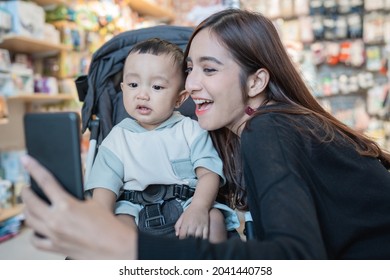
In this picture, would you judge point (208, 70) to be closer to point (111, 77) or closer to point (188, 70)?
point (188, 70)

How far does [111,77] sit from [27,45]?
170 centimetres

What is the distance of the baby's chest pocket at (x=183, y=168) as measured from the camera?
1.03 meters

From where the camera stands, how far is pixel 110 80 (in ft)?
4.34

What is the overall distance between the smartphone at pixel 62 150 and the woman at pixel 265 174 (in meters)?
0.04

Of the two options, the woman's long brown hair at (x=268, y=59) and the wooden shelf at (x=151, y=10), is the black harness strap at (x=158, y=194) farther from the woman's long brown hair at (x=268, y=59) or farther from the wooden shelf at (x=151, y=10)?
the wooden shelf at (x=151, y=10)

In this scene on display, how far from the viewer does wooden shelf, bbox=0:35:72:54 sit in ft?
8.13

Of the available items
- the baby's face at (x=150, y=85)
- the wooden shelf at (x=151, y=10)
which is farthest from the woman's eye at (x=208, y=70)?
the wooden shelf at (x=151, y=10)

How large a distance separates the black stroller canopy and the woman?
347mm

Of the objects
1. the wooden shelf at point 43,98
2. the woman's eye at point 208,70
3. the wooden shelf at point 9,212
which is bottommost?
the wooden shelf at point 9,212

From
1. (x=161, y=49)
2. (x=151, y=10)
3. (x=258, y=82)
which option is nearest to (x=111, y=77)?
(x=161, y=49)

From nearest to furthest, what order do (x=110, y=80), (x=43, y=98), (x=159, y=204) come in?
(x=159, y=204) < (x=110, y=80) < (x=43, y=98)

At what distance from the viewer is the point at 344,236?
2.55ft

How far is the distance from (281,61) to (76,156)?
1.87 ft

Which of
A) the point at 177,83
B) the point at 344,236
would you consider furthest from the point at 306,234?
the point at 177,83
